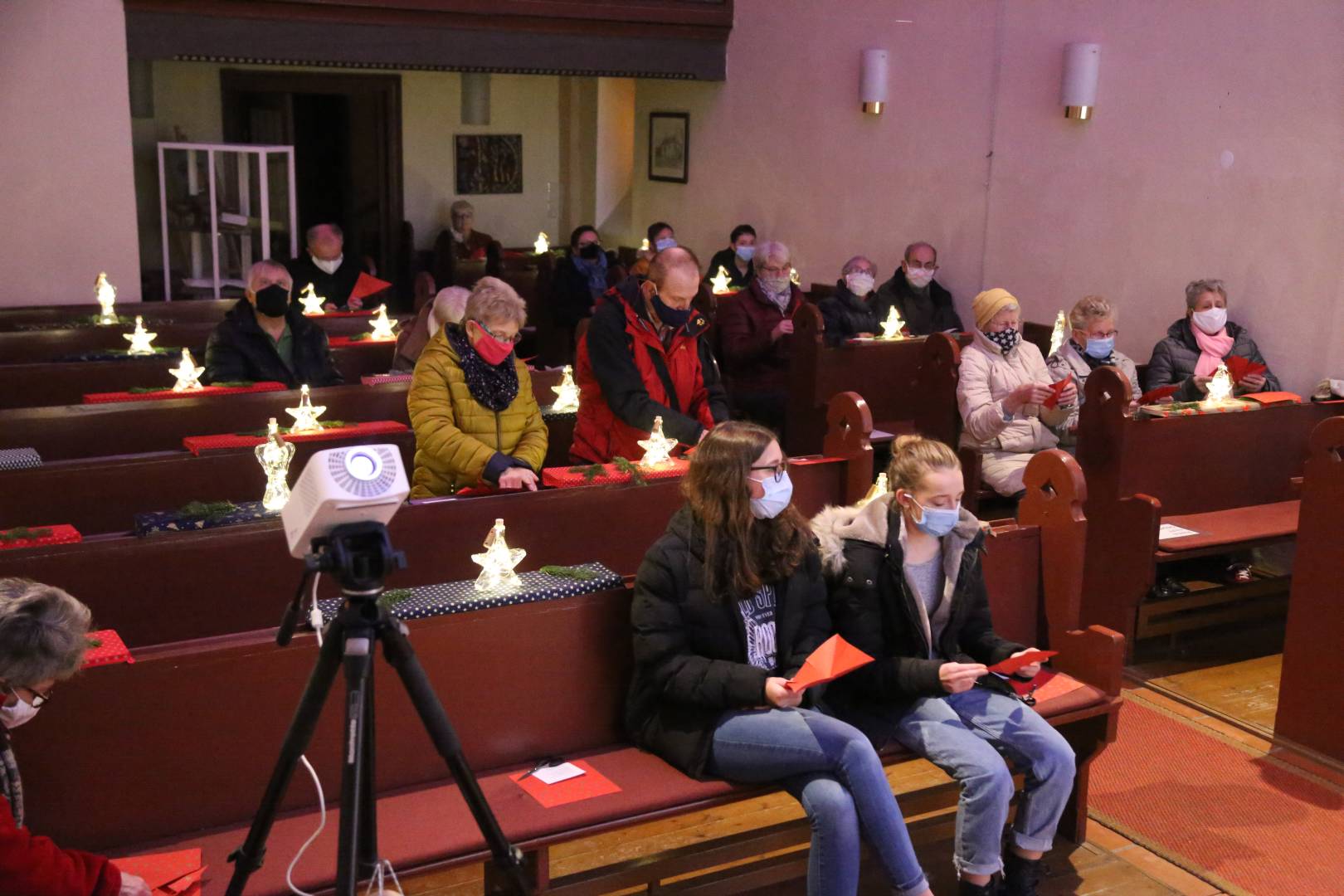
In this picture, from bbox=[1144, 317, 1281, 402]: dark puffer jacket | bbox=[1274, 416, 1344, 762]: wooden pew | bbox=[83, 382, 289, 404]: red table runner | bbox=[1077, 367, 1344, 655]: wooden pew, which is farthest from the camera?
bbox=[1144, 317, 1281, 402]: dark puffer jacket

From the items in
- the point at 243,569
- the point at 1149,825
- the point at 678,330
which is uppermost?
the point at 678,330

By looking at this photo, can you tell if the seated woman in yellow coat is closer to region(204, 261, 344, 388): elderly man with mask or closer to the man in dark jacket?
region(204, 261, 344, 388): elderly man with mask

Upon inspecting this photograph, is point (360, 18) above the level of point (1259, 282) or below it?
above

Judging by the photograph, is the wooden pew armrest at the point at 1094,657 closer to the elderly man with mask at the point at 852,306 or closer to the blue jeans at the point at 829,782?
the blue jeans at the point at 829,782

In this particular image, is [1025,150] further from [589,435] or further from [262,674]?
[262,674]

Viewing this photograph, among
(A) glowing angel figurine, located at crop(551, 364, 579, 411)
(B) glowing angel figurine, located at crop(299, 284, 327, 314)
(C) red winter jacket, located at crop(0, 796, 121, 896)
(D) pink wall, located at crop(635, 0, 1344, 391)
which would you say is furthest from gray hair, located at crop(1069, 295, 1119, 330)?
(C) red winter jacket, located at crop(0, 796, 121, 896)

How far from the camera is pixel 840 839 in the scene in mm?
3090

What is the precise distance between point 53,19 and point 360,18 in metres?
2.02

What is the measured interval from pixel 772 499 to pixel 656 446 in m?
1.52

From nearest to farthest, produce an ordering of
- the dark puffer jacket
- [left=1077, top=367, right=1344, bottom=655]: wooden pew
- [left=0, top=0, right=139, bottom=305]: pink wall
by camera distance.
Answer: [left=1077, top=367, right=1344, bottom=655]: wooden pew, the dark puffer jacket, [left=0, top=0, right=139, bottom=305]: pink wall

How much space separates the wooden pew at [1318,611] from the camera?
4434mm

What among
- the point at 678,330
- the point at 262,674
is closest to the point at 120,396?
the point at 678,330

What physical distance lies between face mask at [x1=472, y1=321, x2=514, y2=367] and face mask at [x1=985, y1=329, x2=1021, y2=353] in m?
2.33

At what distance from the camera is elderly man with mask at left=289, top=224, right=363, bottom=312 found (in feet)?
29.7
